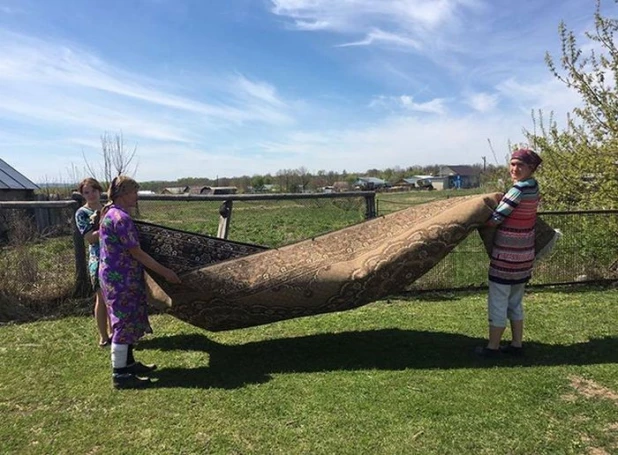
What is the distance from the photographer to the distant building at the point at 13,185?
19.3 m

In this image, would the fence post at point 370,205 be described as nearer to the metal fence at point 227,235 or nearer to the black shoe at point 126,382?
the metal fence at point 227,235

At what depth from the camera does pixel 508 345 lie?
4.91 meters

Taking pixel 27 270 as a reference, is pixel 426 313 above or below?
below

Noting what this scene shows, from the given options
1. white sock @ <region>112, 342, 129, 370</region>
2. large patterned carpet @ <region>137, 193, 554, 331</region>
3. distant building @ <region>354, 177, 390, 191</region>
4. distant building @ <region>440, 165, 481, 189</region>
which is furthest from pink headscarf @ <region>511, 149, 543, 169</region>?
distant building @ <region>440, 165, 481, 189</region>

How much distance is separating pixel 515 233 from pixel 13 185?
2062 centimetres

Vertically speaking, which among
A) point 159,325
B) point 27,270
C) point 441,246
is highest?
point 441,246

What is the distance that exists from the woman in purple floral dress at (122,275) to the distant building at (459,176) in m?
95.9

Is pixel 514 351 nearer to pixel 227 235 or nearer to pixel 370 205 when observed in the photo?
pixel 370 205

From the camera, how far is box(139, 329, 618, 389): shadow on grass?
454 cm

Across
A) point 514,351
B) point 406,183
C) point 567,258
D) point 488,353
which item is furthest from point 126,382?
point 406,183

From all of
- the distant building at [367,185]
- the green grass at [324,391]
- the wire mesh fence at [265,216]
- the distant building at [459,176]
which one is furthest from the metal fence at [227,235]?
the distant building at [459,176]

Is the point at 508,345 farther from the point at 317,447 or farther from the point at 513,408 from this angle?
the point at 317,447

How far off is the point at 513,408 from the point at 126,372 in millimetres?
3175

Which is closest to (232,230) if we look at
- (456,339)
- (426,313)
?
(426,313)
